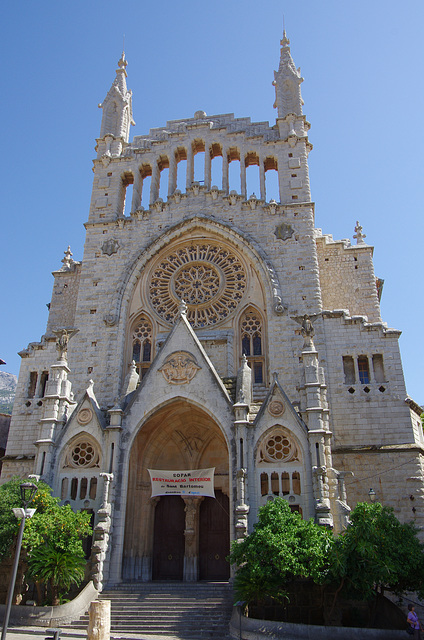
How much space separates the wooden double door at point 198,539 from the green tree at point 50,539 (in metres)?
4.73

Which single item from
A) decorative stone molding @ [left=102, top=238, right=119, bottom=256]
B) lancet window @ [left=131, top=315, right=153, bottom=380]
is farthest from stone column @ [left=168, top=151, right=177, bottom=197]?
lancet window @ [left=131, top=315, right=153, bottom=380]

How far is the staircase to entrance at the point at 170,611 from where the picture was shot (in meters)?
15.0

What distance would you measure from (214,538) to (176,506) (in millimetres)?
1954

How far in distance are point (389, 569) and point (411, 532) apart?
1.69 meters

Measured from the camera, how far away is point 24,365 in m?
25.9

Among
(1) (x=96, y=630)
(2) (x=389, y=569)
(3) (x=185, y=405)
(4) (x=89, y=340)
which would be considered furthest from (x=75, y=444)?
(2) (x=389, y=569)

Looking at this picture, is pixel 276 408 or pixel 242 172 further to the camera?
pixel 242 172

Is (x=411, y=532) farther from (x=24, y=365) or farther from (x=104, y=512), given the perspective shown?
(x=24, y=365)

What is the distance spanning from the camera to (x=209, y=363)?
66.8 ft

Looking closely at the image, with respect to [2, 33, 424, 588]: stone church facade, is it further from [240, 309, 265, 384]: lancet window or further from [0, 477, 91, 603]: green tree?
[0, 477, 91, 603]: green tree

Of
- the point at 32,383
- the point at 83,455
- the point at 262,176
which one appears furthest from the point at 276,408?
the point at 262,176

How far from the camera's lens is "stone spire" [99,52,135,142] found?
3073 cm

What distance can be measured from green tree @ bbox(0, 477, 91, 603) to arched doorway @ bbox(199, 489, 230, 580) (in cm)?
547

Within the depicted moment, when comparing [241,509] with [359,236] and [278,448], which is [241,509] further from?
[359,236]
